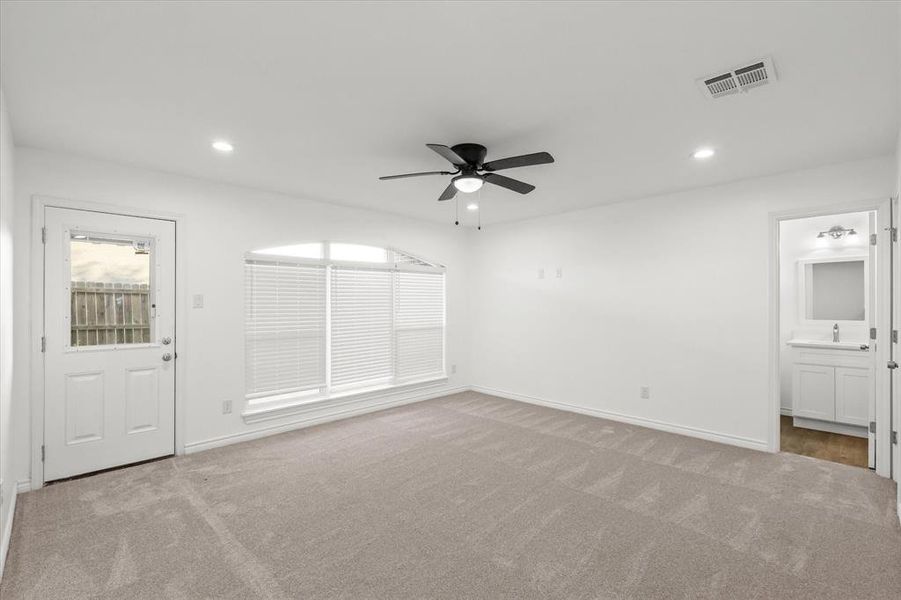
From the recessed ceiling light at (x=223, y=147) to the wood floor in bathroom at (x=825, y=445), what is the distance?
559 centimetres

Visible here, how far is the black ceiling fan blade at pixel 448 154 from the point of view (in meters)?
2.60

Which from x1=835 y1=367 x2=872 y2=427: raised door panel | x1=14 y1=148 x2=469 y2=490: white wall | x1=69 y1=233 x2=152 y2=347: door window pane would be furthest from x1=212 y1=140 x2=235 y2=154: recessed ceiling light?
x1=835 y1=367 x2=872 y2=427: raised door panel

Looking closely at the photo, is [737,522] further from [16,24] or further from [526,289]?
[16,24]

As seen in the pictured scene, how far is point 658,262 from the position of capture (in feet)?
15.4

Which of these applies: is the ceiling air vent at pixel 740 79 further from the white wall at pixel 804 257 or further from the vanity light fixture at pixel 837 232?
the vanity light fixture at pixel 837 232

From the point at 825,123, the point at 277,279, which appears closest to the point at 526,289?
the point at 277,279

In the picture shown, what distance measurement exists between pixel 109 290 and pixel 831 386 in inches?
282

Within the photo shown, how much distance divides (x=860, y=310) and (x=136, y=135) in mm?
7410

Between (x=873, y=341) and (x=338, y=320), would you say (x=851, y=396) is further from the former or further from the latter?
(x=338, y=320)

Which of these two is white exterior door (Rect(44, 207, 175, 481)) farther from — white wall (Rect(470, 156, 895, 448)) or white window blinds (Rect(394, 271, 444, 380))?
white wall (Rect(470, 156, 895, 448))

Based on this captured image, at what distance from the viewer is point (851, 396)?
4.53m

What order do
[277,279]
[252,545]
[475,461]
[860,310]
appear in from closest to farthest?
1. [252,545]
2. [475,461]
3. [277,279]
4. [860,310]

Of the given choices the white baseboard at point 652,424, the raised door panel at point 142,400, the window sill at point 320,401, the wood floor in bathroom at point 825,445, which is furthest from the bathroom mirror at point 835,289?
the raised door panel at point 142,400

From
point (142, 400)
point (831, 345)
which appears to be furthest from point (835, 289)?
point (142, 400)
